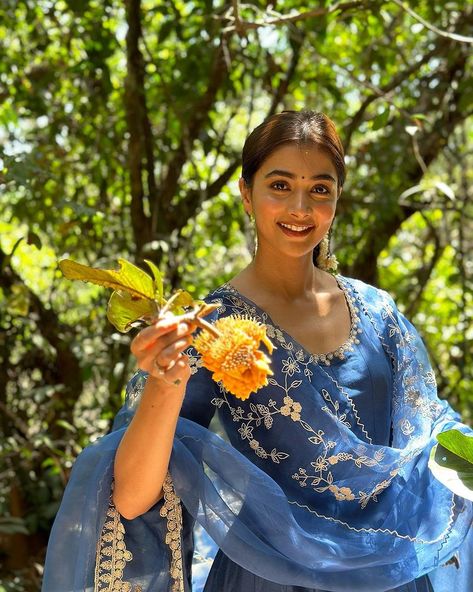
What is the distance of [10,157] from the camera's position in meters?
2.09

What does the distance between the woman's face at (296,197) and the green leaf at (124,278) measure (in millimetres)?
395

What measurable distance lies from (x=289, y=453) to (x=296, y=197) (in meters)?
0.38

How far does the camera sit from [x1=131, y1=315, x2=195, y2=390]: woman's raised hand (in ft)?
3.78

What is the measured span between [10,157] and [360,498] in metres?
1.04

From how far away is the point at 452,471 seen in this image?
133 cm

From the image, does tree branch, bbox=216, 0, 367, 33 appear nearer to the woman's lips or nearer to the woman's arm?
the woman's lips

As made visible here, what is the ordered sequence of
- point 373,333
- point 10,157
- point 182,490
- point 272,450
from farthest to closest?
point 10,157
point 373,333
point 272,450
point 182,490

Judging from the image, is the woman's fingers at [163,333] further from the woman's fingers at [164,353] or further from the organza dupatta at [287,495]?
the organza dupatta at [287,495]

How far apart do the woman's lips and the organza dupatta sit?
127 millimetres

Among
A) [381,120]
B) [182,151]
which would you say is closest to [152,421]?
[381,120]

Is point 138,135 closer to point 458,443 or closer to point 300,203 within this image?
point 300,203

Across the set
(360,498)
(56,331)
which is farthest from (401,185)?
(360,498)

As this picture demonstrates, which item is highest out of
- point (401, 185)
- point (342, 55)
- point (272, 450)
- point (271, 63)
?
point (342, 55)

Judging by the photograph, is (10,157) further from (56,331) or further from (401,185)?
(401,185)
